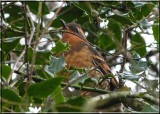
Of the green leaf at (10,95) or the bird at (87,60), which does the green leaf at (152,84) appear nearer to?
the green leaf at (10,95)

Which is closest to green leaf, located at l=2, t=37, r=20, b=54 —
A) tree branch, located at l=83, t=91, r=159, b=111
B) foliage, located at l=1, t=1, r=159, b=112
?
foliage, located at l=1, t=1, r=159, b=112

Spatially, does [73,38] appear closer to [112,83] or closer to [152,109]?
[112,83]

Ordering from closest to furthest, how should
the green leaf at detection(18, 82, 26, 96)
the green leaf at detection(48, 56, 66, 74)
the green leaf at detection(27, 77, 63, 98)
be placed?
the green leaf at detection(27, 77, 63, 98) < the green leaf at detection(48, 56, 66, 74) < the green leaf at detection(18, 82, 26, 96)

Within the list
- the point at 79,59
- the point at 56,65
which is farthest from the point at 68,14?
the point at 56,65

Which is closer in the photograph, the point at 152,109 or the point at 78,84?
the point at 152,109

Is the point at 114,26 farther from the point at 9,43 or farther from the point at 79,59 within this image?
the point at 9,43

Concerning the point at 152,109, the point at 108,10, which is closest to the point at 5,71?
the point at 152,109

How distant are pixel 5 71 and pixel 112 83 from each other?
73.7 inches

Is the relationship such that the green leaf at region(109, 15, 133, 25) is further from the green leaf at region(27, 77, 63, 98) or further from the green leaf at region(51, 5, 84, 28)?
the green leaf at region(27, 77, 63, 98)

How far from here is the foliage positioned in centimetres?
Answer: 175

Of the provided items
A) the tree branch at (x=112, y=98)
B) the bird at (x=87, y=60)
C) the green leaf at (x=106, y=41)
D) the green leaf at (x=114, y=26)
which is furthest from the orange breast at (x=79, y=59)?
the tree branch at (x=112, y=98)

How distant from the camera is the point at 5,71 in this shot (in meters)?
2.09

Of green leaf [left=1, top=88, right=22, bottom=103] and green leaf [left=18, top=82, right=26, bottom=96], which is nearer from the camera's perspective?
green leaf [left=1, top=88, right=22, bottom=103]

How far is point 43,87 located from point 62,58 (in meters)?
0.63
